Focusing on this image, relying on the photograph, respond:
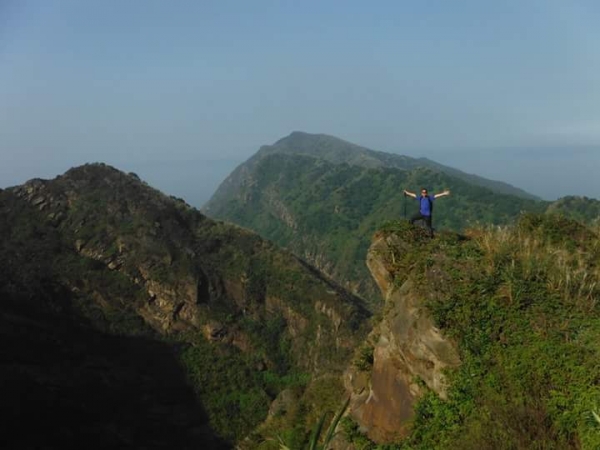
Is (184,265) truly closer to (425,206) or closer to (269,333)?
(269,333)

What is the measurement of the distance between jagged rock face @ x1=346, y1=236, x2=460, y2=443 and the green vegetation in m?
0.33

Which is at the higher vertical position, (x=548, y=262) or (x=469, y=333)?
(x=548, y=262)

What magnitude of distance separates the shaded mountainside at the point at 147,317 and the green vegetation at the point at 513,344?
98.8 feet

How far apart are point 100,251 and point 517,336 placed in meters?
61.3

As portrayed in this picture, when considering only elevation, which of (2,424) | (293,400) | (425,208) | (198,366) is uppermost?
(425,208)

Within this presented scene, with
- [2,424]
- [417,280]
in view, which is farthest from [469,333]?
[2,424]

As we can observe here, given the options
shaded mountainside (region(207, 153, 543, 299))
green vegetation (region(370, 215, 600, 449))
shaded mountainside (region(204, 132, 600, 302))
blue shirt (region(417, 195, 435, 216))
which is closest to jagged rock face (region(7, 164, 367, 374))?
shaded mountainside (region(204, 132, 600, 302))

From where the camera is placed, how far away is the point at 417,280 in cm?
1214

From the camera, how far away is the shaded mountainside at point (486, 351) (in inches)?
344

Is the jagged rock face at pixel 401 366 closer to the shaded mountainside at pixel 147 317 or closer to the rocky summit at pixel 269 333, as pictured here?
the rocky summit at pixel 269 333

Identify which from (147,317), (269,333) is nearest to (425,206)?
(269,333)

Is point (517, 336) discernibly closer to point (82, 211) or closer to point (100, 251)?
point (100, 251)

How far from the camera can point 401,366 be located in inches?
473

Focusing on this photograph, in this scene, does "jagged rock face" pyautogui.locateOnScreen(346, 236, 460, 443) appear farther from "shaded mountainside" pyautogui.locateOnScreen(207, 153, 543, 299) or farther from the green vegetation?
"shaded mountainside" pyautogui.locateOnScreen(207, 153, 543, 299)
